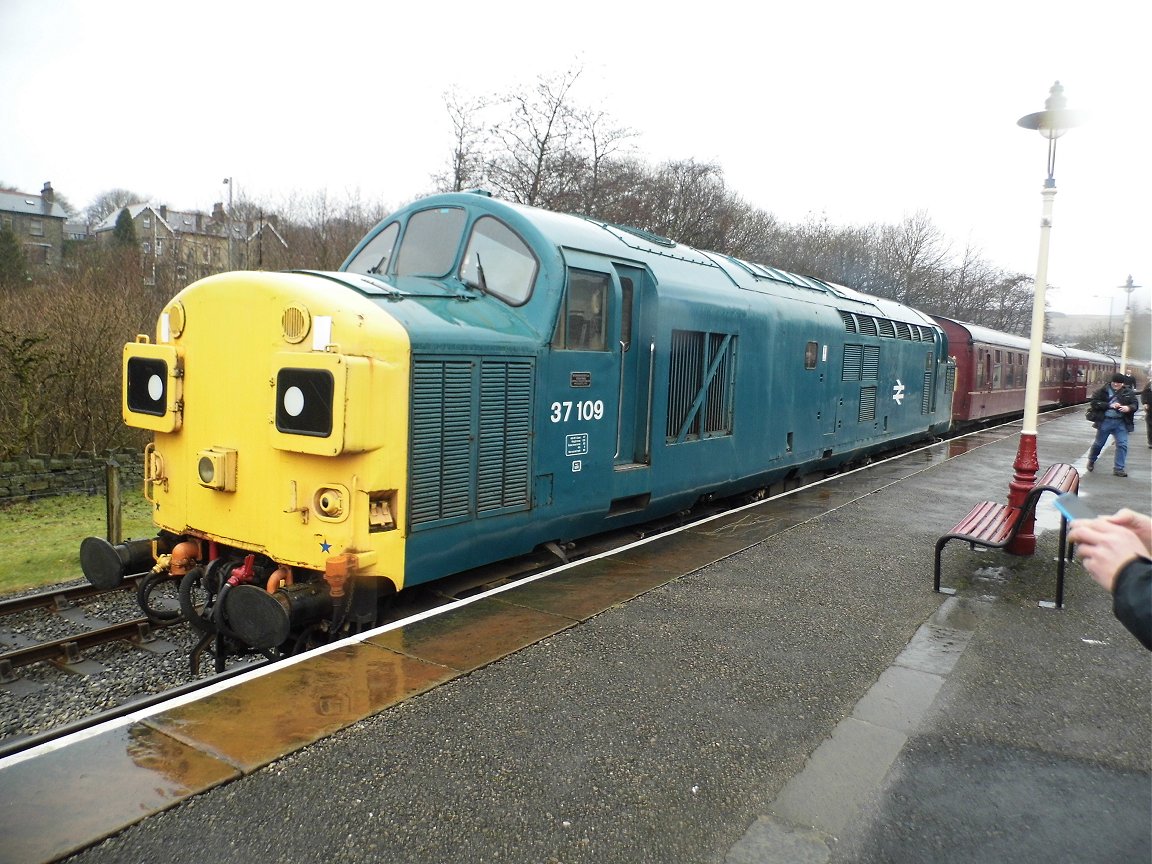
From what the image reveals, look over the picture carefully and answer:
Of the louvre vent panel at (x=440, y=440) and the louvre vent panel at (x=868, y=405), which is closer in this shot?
the louvre vent panel at (x=440, y=440)

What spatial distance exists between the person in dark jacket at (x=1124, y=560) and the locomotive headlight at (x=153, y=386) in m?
5.03

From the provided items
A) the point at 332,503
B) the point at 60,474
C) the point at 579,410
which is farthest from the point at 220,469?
the point at 60,474

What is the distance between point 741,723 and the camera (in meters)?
4.05

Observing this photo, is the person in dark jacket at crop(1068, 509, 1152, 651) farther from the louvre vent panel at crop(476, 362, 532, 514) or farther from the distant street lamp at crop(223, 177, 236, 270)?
the distant street lamp at crop(223, 177, 236, 270)

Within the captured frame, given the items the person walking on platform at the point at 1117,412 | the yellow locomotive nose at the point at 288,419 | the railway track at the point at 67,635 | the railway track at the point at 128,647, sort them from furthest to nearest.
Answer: the person walking on platform at the point at 1117,412
the railway track at the point at 67,635
the railway track at the point at 128,647
the yellow locomotive nose at the point at 288,419

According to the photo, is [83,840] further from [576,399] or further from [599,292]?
[599,292]

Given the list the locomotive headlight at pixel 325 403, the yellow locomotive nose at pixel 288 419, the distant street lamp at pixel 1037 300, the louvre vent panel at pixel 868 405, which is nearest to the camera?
the locomotive headlight at pixel 325 403

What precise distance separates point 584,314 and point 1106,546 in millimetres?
4539

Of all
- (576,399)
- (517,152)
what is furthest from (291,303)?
(517,152)

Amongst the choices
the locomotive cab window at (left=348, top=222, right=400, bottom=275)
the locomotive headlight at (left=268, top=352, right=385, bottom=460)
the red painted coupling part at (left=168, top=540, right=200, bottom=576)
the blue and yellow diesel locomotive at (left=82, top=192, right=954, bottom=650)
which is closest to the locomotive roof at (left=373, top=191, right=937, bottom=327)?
the blue and yellow diesel locomotive at (left=82, top=192, right=954, bottom=650)

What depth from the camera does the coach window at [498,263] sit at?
5.98 meters

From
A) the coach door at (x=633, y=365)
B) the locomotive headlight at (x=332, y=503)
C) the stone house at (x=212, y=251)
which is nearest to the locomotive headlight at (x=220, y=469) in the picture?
the locomotive headlight at (x=332, y=503)

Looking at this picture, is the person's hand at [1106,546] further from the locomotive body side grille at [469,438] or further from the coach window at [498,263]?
the coach window at [498,263]

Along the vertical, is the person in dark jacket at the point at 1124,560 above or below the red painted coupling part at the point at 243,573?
above
